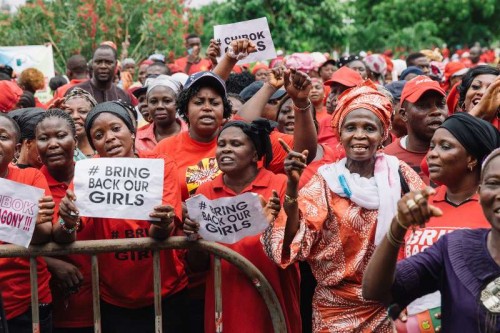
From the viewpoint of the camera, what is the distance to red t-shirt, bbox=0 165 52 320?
508 centimetres

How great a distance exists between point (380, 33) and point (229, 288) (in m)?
31.3

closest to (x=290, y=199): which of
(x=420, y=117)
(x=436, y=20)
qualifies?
(x=420, y=117)

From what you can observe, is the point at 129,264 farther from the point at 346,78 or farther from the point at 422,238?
the point at 346,78

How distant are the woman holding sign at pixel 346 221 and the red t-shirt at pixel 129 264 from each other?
701 millimetres

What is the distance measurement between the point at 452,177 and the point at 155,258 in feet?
5.35

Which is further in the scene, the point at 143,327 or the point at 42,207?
the point at 143,327

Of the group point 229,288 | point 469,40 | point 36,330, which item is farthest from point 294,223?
point 469,40

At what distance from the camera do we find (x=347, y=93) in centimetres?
517

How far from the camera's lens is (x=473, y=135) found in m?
4.60

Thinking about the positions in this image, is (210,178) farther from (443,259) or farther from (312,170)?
(443,259)

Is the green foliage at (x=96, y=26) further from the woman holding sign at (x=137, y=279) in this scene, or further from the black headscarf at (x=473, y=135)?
the black headscarf at (x=473, y=135)

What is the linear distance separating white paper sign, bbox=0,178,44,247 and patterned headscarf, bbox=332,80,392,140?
1.66m

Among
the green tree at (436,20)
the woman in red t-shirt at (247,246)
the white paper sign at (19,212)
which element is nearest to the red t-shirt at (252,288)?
the woman in red t-shirt at (247,246)

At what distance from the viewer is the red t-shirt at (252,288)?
5.11m
